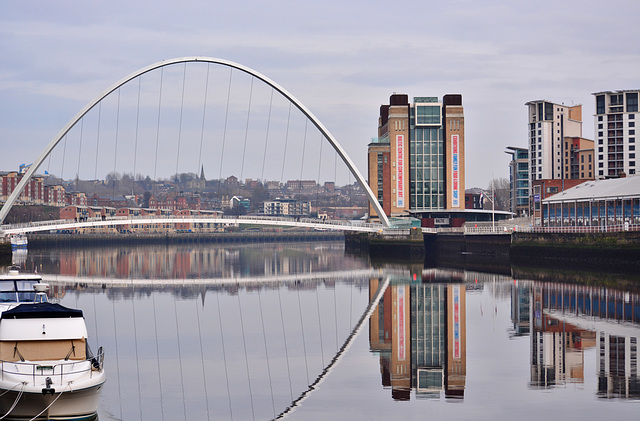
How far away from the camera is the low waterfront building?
53938mm

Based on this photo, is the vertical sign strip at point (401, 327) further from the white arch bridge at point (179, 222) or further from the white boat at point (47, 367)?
the white arch bridge at point (179, 222)

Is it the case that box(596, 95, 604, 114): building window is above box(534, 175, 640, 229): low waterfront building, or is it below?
above

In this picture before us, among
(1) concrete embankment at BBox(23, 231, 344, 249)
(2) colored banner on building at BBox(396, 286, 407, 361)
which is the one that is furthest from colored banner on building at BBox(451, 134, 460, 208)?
(1) concrete embankment at BBox(23, 231, 344, 249)

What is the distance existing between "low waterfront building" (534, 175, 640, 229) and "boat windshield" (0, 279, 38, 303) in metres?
35.9

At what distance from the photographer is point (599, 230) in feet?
167

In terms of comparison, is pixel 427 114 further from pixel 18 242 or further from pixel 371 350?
pixel 371 350

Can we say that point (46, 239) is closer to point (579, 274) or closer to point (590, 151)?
point (590, 151)

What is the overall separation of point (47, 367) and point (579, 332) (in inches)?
600

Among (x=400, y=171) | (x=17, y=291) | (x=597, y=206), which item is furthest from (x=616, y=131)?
(x=17, y=291)

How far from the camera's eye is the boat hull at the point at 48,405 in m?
13.6

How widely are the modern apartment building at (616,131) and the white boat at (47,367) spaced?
313ft

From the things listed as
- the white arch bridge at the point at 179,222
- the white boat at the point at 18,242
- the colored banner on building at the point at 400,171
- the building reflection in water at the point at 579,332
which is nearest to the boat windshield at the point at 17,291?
the building reflection in water at the point at 579,332

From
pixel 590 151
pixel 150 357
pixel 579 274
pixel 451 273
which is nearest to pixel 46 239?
pixel 590 151

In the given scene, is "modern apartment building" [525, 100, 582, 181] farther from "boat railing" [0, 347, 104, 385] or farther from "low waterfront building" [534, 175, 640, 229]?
"boat railing" [0, 347, 104, 385]
